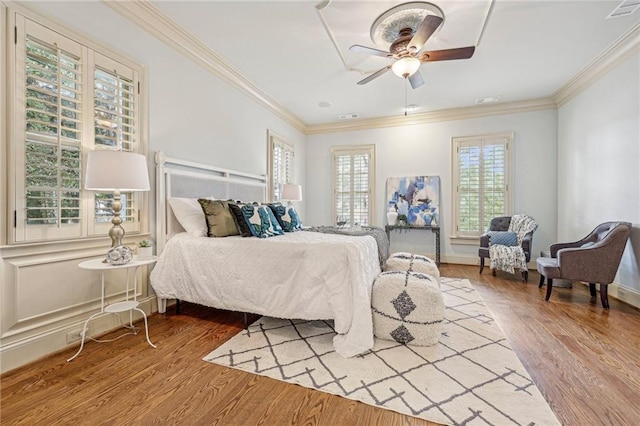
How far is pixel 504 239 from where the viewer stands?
174 inches

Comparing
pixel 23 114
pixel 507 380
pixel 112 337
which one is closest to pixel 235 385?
pixel 112 337

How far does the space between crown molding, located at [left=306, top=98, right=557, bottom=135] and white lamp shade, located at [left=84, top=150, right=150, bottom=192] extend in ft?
15.5

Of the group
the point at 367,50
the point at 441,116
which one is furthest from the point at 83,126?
the point at 441,116

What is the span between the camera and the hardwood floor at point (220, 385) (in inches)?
57.3

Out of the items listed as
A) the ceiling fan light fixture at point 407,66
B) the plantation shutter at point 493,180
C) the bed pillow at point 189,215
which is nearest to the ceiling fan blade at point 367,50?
the ceiling fan light fixture at point 407,66

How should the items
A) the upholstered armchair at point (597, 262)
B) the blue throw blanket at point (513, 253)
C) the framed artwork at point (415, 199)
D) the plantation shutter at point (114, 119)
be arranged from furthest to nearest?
1. the framed artwork at point (415, 199)
2. the blue throw blanket at point (513, 253)
3. the upholstered armchair at point (597, 262)
4. the plantation shutter at point (114, 119)

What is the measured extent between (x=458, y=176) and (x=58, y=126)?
5821 millimetres

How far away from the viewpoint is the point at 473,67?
3742mm

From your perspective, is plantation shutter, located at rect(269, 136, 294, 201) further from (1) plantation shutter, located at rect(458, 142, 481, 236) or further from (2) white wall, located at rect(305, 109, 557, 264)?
(1) plantation shutter, located at rect(458, 142, 481, 236)

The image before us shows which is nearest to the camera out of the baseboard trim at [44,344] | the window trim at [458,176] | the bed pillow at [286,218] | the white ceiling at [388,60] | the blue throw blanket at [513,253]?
the baseboard trim at [44,344]

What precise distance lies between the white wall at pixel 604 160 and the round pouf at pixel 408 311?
279cm

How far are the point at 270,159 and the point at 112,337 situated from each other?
3.49 metres

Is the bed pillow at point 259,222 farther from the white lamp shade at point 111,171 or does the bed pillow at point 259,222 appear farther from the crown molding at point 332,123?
the crown molding at point 332,123

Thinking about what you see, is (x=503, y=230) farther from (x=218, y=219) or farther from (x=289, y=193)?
(x=218, y=219)
